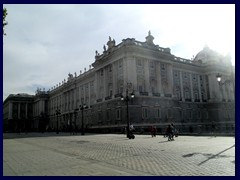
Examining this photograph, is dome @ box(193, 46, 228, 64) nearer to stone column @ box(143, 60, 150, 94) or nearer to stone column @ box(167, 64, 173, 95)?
stone column @ box(167, 64, 173, 95)

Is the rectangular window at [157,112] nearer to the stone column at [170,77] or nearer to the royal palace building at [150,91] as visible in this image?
the royal palace building at [150,91]

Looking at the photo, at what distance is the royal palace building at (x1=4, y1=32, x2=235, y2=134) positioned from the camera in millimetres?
46906

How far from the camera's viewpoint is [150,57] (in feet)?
166

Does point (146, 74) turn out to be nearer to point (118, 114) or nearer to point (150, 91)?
point (150, 91)

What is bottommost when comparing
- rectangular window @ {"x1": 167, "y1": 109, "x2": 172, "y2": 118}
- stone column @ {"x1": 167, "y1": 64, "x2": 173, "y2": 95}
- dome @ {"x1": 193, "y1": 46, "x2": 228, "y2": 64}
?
rectangular window @ {"x1": 167, "y1": 109, "x2": 172, "y2": 118}

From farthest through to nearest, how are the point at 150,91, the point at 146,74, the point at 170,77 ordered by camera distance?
the point at 170,77 → the point at 150,91 → the point at 146,74

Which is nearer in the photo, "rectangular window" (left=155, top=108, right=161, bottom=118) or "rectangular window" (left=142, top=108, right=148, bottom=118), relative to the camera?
"rectangular window" (left=142, top=108, right=148, bottom=118)

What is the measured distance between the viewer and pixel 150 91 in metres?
50.4

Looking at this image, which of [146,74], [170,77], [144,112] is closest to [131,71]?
[146,74]

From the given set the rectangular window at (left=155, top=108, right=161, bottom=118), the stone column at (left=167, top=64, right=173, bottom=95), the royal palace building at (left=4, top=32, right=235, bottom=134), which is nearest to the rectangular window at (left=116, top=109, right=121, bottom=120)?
the royal palace building at (left=4, top=32, right=235, bottom=134)

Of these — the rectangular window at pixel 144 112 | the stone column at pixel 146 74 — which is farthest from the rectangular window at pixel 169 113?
the stone column at pixel 146 74

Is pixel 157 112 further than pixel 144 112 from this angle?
Yes

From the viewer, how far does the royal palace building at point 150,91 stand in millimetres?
46906

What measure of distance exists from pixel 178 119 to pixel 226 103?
21.7 m
